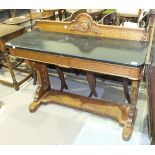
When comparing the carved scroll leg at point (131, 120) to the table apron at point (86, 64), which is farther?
the carved scroll leg at point (131, 120)

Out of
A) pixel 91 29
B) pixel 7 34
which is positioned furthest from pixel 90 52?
pixel 7 34

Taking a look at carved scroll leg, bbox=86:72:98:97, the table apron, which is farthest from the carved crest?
carved scroll leg, bbox=86:72:98:97

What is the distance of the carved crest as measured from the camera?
204 cm

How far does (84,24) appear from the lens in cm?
210

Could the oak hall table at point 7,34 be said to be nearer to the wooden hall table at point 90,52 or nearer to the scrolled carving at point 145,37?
the wooden hall table at point 90,52

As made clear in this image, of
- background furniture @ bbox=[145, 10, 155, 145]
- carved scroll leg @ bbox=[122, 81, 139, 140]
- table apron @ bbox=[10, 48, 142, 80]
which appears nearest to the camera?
background furniture @ bbox=[145, 10, 155, 145]

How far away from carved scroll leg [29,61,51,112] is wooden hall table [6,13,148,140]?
0.01m

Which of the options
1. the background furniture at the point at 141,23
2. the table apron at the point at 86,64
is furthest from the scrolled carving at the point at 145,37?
the table apron at the point at 86,64

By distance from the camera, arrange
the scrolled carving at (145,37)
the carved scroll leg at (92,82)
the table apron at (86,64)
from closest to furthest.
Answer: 1. the table apron at (86,64)
2. the scrolled carving at (145,37)
3. the carved scroll leg at (92,82)

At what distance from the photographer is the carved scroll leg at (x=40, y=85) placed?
8.23ft

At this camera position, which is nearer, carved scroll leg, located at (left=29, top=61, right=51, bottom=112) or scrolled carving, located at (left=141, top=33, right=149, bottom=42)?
scrolled carving, located at (left=141, top=33, right=149, bottom=42)

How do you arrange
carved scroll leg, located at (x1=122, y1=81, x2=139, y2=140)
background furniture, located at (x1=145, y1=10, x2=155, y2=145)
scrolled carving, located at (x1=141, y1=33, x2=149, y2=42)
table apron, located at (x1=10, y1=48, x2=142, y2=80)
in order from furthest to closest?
carved scroll leg, located at (x1=122, y1=81, x2=139, y2=140) < scrolled carving, located at (x1=141, y1=33, x2=149, y2=42) < table apron, located at (x1=10, y1=48, x2=142, y2=80) < background furniture, located at (x1=145, y1=10, x2=155, y2=145)

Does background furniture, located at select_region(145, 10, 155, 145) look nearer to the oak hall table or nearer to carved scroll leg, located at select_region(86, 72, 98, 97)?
carved scroll leg, located at select_region(86, 72, 98, 97)
